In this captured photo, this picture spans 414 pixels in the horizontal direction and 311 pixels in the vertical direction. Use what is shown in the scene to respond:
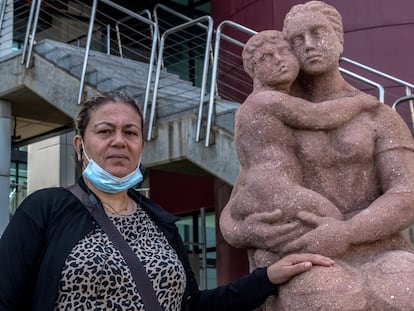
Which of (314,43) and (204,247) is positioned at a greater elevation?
(314,43)

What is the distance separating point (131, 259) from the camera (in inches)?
100.0

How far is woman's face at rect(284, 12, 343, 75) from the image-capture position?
3.46 meters

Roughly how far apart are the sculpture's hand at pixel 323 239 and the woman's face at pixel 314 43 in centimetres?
79

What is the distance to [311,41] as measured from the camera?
3.46 meters

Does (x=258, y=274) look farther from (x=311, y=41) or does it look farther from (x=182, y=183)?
(x=182, y=183)

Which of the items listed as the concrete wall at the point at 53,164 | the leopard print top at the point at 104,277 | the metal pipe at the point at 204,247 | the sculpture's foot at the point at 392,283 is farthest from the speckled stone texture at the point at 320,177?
the concrete wall at the point at 53,164

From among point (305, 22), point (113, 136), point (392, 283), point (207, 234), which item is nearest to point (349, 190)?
point (392, 283)

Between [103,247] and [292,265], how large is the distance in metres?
0.91

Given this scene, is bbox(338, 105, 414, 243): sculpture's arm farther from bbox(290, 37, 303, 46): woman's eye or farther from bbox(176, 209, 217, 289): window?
bbox(176, 209, 217, 289): window

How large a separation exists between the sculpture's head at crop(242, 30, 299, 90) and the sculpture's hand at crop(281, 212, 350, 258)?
0.72m

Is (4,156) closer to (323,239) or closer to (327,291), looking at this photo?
(323,239)

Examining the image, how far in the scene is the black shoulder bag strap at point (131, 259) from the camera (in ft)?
8.28

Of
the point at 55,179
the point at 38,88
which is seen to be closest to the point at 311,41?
the point at 38,88

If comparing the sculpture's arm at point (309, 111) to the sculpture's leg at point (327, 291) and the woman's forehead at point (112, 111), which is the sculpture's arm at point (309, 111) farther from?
the woman's forehead at point (112, 111)
